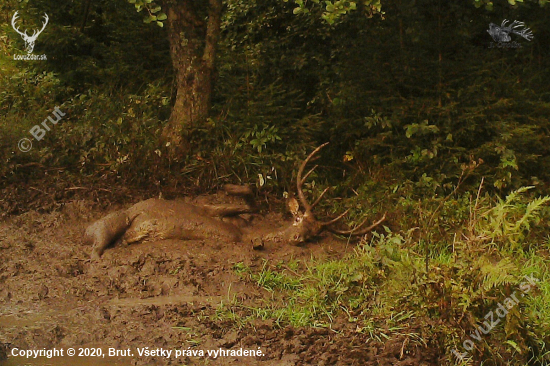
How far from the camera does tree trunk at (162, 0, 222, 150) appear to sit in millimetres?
7559

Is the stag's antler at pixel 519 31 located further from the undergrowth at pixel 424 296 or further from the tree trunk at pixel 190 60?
the tree trunk at pixel 190 60

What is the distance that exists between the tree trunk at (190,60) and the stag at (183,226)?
47.8 inches

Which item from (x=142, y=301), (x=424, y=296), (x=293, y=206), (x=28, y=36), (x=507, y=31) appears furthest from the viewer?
(x=28, y=36)

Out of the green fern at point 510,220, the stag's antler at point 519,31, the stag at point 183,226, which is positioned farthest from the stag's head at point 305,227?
the stag's antler at point 519,31

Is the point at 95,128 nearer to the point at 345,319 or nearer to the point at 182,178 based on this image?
the point at 182,178

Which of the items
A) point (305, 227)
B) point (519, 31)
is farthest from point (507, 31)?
point (305, 227)

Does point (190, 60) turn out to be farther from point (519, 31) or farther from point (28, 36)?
point (519, 31)

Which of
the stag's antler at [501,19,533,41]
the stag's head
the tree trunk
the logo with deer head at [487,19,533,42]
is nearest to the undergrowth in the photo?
the stag's head

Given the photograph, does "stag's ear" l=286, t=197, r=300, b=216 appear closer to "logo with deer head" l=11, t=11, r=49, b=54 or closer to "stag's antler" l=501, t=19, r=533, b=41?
"stag's antler" l=501, t=19, r=533, b=41

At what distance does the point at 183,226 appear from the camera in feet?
21.2

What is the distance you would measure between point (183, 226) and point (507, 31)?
16.3 feet

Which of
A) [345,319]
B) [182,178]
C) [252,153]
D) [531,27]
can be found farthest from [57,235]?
[531,27]

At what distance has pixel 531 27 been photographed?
831 cm

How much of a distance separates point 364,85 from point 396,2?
1.04 metres
